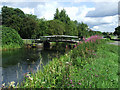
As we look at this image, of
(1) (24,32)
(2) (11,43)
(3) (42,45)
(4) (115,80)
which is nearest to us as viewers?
(4) (115,80)

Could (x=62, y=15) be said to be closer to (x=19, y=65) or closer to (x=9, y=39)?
(x=9, y=39)

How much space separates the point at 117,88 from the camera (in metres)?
5.51

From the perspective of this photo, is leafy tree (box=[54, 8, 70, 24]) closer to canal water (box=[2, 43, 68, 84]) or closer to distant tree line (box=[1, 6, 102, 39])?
distant tree line (box=[1, 6, 102, 39])

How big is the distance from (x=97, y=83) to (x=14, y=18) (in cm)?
4049

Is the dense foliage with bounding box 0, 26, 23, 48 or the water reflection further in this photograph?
the dense foliage with bounding box 0, 26, 23, 48

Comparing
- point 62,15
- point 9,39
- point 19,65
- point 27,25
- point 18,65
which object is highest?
point 62,15

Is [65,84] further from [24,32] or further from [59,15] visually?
[59,15]

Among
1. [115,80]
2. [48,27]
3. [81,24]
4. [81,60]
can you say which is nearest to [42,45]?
[48,27]

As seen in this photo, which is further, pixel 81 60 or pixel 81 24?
pixel 81 24

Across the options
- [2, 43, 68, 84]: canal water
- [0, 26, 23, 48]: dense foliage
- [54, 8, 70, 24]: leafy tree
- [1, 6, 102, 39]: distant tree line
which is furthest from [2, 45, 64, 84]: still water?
[54, 8, 70, 24]: leafy tree

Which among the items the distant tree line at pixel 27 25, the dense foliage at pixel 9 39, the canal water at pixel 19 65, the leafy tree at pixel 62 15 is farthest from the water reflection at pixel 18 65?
the leafy tree at pixel 62 15

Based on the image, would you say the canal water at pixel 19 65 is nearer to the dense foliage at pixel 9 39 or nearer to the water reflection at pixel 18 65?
the water reflection at pixel 18 65

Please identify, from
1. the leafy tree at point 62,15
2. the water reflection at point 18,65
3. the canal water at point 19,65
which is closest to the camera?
the canal water at point 19,65

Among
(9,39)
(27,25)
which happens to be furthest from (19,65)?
(27,25)
